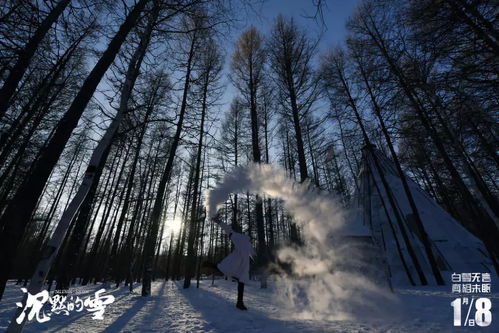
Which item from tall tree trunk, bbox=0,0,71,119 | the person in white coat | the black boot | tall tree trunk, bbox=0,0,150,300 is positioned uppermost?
tall tree trunk, bbox=0,0,71,119

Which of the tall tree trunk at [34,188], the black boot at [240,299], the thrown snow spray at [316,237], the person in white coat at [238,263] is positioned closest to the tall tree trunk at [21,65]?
the tall tree trunk at [34,188]

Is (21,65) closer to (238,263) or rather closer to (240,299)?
(238,263)

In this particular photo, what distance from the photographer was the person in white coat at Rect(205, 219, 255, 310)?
4.98 meters

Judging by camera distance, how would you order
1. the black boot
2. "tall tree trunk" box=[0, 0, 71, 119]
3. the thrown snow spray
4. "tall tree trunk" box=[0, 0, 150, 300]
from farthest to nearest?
1. the thrown snow spray
2. the black boot
3. "tall tree trunk" box=[0, 0, 71, 119]
4. "tall tree trunk" box=[0, 0, 150, 300]

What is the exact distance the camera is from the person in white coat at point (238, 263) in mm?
4984

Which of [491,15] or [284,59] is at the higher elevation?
[284,59]

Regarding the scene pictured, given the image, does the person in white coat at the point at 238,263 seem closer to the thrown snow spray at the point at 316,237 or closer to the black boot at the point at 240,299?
the black boot at the point at 240,299

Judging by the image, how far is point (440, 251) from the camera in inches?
396

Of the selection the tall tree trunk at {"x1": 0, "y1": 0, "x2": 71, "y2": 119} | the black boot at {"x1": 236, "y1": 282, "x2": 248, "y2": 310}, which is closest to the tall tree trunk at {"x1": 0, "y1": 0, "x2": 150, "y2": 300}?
the tall tree trunk at {"x1": 0, "y1": 0, "x2": 71, "y2": 119}

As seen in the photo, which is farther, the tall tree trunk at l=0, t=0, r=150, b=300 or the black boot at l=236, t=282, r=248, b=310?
the black boot at l=236, t=282, r=248, b=310

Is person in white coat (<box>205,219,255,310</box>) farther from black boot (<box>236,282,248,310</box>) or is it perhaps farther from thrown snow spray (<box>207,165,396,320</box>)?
thrown snow spray (<box>207,165,396,320</box>)

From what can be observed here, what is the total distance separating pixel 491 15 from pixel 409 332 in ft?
21.2

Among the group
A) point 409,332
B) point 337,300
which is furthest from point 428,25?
point 337,300

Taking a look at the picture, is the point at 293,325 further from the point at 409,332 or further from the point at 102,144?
the point at 102,144
